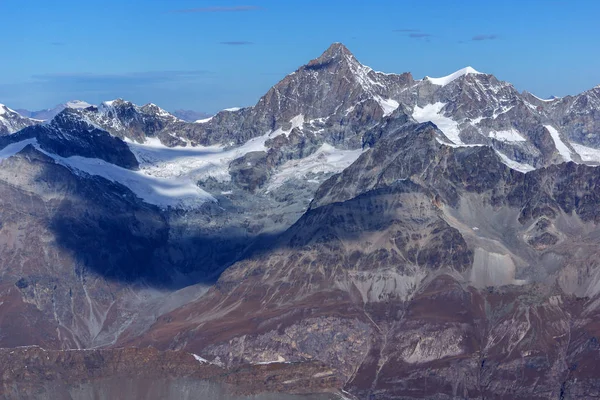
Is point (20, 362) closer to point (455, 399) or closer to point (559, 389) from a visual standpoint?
point (455, 399)

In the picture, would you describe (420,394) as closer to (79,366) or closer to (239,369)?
(239,369)

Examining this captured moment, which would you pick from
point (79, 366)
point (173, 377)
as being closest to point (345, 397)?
point (173, 377)

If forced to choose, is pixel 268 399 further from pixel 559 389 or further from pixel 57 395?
pixel 559 389

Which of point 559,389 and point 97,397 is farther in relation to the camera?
point 559,389

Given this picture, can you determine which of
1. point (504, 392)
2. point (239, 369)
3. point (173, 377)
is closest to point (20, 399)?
point (173, 377)

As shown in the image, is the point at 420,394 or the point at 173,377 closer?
the point at 173,377

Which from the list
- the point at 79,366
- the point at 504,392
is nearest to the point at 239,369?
the point at 79,366

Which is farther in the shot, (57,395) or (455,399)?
(455,399)
